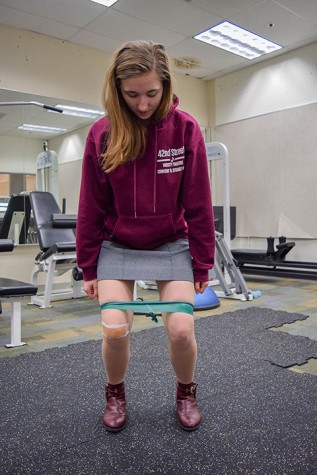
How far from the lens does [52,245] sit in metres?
3.79

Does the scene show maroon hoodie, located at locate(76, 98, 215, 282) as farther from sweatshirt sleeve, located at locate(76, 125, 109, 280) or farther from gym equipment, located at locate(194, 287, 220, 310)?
gym equipment, located at locate(194, 287, 220, 310)

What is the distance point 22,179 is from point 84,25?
1.82 m

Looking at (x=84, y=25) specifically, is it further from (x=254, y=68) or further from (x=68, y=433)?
(x=68, y=433)

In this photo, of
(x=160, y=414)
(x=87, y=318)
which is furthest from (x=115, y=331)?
(x=87, y=318)

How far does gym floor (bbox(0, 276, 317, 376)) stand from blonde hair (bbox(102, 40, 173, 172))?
1.44 meters

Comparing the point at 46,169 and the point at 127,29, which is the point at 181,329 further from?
the point at 127,29

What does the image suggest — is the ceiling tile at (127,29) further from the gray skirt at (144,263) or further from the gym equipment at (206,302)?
the gray skirt at (144,263)

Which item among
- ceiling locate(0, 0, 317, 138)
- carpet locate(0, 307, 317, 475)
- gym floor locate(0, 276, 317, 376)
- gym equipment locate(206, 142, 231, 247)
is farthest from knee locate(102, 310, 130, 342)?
ceiling locate(0, 0, 317, 138)

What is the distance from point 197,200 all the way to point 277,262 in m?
3.83

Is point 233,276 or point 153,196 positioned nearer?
point 153,196

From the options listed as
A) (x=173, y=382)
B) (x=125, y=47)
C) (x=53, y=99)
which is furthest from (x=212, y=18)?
(x=173, y=382)

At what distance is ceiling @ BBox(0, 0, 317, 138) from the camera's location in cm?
418

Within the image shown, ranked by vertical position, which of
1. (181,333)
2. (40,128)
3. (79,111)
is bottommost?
(181,333)

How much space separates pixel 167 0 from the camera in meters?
4.11
